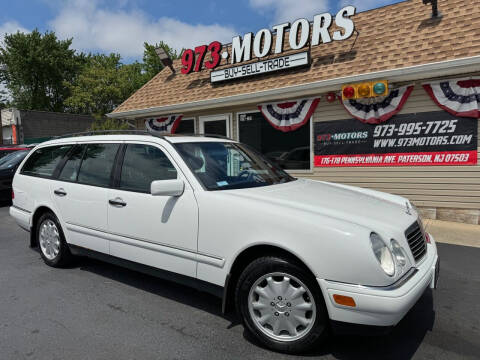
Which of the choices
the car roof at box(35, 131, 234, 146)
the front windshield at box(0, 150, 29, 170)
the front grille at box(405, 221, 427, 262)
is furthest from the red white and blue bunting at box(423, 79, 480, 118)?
the front windshield at box(0, 150, 29, 170)

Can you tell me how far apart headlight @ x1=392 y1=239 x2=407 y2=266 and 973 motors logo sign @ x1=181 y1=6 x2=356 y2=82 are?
6.73 m

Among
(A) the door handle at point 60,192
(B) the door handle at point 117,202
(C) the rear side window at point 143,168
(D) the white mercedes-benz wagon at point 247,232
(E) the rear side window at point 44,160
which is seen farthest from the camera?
(E) the rear side window at point 44,160

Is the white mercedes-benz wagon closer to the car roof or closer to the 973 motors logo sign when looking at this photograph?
the car roof

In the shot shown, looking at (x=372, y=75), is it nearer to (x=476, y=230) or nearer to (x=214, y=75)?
(x=476, y=230)

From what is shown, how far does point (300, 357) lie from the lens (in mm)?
2527

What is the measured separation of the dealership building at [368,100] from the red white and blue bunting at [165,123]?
51 centimetres

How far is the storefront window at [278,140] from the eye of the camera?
27.6 ft

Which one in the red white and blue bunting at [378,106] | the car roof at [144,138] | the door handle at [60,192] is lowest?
the door handle at [60,192]

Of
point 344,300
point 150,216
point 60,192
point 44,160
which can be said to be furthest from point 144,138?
point 344,300

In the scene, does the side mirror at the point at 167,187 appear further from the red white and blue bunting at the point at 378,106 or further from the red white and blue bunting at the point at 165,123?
the red white and blue bunting at the point at 165,123

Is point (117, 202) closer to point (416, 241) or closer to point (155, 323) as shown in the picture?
point (155, 323)

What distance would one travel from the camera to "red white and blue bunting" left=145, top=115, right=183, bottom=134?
419 inches

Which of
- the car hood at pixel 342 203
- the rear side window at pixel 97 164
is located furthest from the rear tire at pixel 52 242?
the car hood at pixel 342 203

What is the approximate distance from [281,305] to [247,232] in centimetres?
57
